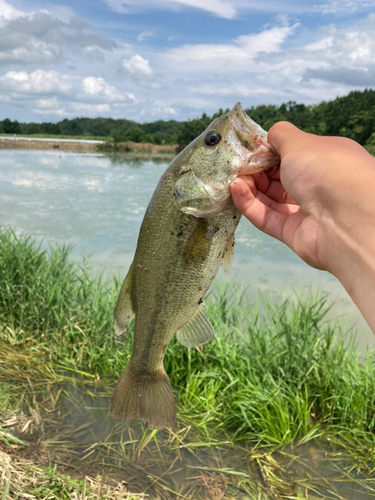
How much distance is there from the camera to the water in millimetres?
9094

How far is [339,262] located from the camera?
166 cm

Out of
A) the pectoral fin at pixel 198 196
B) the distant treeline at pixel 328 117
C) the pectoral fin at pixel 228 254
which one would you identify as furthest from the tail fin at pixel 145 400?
the distant treeline at pixel 328 117

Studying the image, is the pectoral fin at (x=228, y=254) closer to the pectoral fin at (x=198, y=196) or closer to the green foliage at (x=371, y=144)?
the pectoral fin at (x=198, y=196)

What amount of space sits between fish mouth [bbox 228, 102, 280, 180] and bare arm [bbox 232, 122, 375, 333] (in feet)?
0.19

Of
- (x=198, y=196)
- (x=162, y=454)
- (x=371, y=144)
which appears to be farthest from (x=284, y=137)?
(x=371, y=144)

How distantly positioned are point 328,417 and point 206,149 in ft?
11.4

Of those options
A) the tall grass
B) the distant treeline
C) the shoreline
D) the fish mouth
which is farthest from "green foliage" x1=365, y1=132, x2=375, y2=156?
the fish mouth

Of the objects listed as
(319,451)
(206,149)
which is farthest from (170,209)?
(319,451)

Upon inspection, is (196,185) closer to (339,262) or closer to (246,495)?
(339,262)

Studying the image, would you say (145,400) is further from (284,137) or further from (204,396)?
(204,396)

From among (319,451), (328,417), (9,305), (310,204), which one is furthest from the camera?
(9,305)

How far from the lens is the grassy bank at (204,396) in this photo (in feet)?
12.2

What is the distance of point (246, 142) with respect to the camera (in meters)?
1.84

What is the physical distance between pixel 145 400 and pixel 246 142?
4.54 ft
